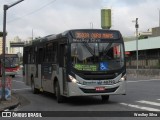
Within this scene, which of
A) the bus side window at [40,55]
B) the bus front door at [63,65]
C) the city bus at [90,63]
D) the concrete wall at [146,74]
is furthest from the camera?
the concrete wall at [146,74]

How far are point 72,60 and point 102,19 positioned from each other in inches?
3516

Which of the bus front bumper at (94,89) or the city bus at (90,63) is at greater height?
the city bus at (90,63)

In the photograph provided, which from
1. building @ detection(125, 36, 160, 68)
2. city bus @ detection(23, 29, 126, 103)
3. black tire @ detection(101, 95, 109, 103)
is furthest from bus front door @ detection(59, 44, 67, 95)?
building @ detection(125, 36, 160, 68)

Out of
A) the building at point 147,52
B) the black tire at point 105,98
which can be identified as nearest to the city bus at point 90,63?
the black tire at point 105,98

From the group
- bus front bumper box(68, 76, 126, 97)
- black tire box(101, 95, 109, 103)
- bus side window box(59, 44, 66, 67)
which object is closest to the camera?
bus front bumper box(68, 76, 126, 97)

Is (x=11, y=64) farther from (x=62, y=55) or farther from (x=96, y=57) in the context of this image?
(x=96, y=57)

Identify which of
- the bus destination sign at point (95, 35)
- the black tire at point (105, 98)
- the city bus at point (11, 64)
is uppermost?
the bus destination sign at point (95, 35)

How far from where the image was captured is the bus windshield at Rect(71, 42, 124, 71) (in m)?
18.3

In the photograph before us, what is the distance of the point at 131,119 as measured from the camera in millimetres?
13391

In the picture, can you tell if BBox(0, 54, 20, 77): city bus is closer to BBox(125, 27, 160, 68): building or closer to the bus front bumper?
BBox(125, 27, 160, 68): building

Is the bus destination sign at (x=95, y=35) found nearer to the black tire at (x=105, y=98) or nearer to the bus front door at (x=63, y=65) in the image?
the bus front door at (x=63, y=65)

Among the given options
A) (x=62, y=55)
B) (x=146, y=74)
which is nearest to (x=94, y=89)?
(x=62, y=55)

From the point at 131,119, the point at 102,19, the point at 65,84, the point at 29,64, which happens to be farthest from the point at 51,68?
the point at 102,19

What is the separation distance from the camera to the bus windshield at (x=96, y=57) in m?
18.3
